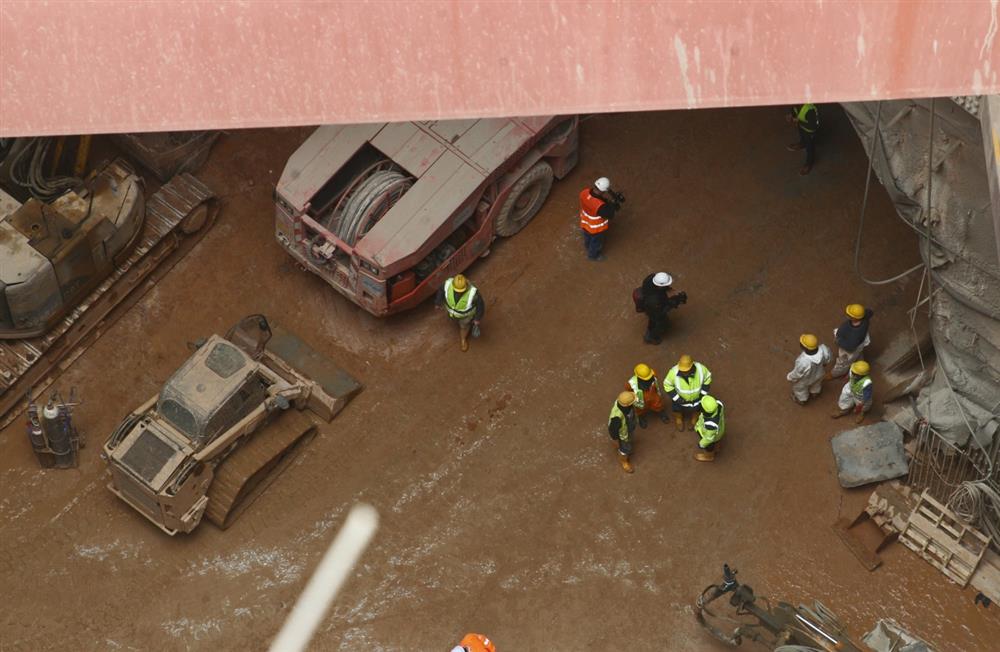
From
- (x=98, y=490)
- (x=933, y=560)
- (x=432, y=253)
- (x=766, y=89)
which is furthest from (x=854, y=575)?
(x=766, y=89)

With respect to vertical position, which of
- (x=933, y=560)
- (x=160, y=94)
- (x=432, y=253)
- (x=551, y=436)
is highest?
(x=160, y=94)

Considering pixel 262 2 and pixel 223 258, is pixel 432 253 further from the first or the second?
pixel 262 2

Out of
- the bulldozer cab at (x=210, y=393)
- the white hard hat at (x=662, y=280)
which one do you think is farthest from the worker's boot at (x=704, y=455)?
the bulldozer cab at (x=210, y=393)

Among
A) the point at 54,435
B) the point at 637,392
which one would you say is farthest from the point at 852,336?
the point at 54,435

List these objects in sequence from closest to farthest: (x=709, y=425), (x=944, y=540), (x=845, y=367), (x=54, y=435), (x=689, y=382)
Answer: (x=944, y=540) < (x=709, y=425) < (x=689, y=382) < (x=54, y=435) < (x=845, y=367)

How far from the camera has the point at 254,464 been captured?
17.8 meters

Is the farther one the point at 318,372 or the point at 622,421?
the point at 318,372

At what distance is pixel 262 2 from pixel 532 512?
12119 millimetres

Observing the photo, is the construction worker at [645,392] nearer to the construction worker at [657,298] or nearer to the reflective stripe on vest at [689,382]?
the reflective stripe on vest at [689,382]

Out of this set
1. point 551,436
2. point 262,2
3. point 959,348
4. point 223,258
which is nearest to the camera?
point 262,2

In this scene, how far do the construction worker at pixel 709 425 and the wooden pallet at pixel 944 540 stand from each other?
227 cm

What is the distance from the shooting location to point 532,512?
1786 cm

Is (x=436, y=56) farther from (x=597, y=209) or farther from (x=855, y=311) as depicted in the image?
(x=597, y=209)

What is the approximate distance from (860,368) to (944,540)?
6.83ft
